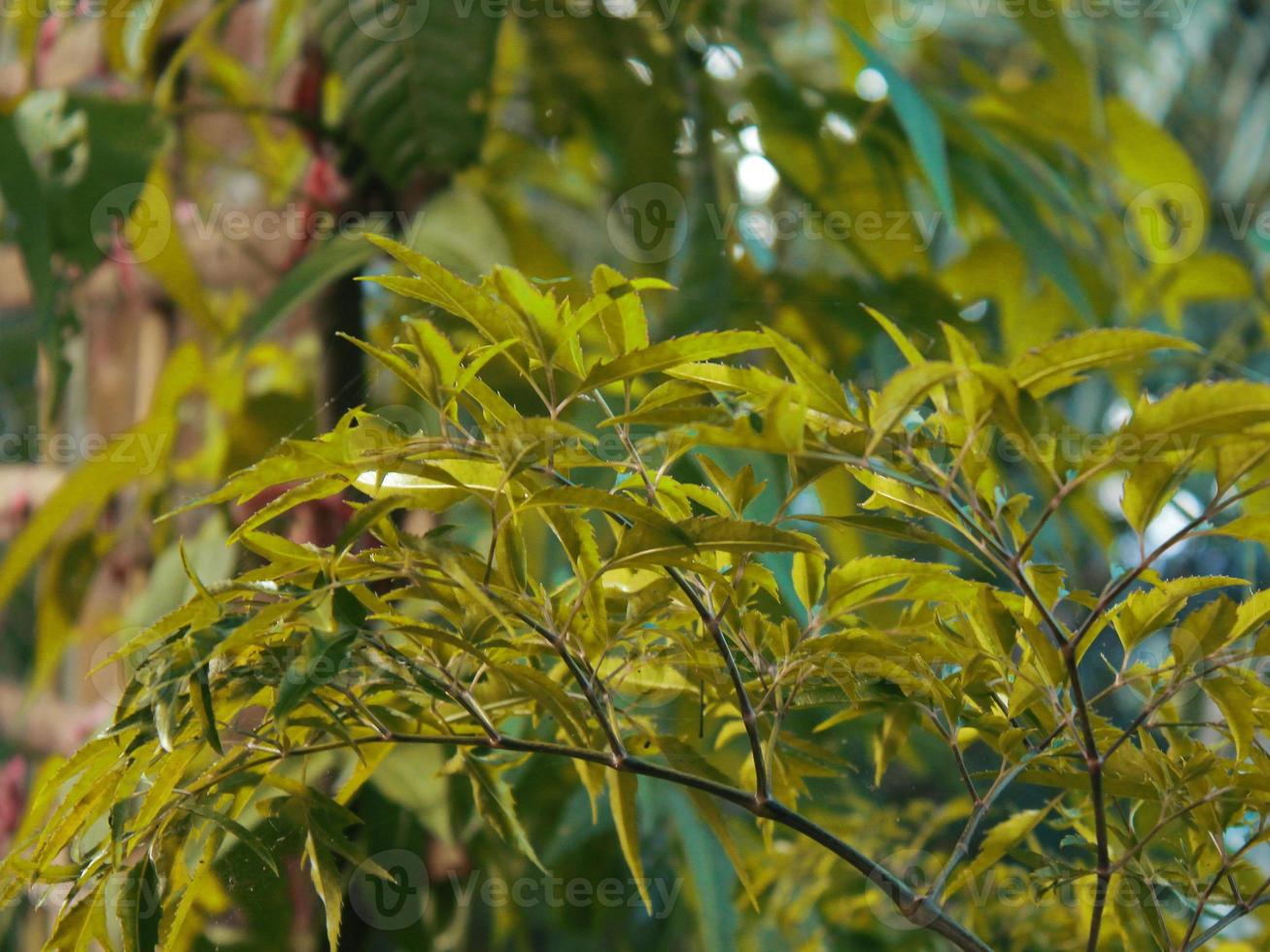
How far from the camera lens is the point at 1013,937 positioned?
0.91 feet

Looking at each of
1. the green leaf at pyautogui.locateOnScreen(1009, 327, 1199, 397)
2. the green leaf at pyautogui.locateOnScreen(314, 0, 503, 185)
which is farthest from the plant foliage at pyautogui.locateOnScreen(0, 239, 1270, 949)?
the green leaf at pyautogui.locateOnScreen(314, 0, 503, 185)

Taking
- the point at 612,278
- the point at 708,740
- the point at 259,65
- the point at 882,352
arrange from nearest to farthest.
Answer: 1. the point at 612,278
2. the point at 708,740
3. the point at 882,352
4. the point at 259,65

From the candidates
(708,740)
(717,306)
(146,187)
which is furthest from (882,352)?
(146,187)

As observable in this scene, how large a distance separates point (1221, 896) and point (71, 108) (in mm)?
411

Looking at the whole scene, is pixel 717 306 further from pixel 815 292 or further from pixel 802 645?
pixel 802 645
